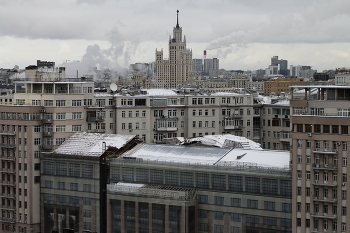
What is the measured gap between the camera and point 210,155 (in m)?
92.9

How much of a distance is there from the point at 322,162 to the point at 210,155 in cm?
1826

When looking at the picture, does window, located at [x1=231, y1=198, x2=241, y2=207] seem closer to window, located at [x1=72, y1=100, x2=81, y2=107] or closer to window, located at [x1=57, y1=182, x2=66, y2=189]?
window, located at [x1=57, y1=182, x2=66, y2=189]

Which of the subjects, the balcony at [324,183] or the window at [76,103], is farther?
the window at [76,103]

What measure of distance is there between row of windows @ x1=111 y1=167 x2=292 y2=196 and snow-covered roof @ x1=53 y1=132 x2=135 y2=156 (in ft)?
14.3

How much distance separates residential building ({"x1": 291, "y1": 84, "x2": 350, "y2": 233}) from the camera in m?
77.6

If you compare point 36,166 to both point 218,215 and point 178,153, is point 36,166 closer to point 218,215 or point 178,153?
point 178,153

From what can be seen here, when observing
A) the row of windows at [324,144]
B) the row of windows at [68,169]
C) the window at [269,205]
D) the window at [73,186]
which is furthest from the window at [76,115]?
the row of windows at [324,144]

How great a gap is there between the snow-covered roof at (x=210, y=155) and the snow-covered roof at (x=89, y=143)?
263 centimetres

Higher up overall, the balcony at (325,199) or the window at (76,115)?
the window at (76,115)

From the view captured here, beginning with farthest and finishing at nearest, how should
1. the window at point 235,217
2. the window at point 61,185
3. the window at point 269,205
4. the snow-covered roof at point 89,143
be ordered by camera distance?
the window at point 61,185 < the snow-covered roof at point 89,143 < the window at point 235,217 < the window at point 269,205

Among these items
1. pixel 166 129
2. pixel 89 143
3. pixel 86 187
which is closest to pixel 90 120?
pixel 89 143

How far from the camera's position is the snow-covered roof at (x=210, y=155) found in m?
88.4

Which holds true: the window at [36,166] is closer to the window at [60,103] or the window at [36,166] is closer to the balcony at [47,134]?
the balcony at [47,134]

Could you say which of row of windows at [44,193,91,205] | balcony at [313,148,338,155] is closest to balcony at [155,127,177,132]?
row of windows at [44,193,91,205]
